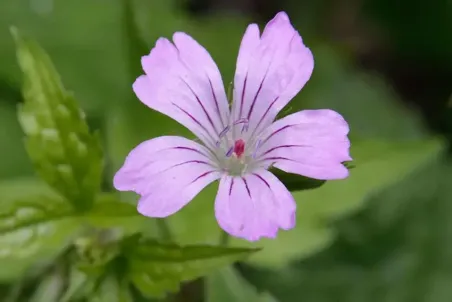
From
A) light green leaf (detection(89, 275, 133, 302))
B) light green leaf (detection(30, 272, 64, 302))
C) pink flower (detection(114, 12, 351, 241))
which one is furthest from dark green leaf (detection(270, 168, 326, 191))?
light green leaf (detection(30, 272, 64, 302))

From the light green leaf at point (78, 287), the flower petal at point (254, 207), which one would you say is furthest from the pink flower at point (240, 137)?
the light green leaf at point (78, 287)

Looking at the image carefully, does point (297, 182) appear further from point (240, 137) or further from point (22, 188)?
point (22, 188)

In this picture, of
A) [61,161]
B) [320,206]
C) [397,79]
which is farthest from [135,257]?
[397,79]

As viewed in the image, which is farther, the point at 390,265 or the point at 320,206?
the point at 390,265

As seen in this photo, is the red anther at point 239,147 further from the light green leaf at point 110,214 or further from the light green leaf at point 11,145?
the light green leaf at point 11,145

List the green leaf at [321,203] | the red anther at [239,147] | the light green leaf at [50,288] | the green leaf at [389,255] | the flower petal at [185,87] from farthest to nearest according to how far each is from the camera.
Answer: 1. the green leaf at [389,255]
2. the green leaf at [321,203]
3. the light green leaf at [50,288]
4. the red anther at [239,147]
5. the flower petal at [185,87]

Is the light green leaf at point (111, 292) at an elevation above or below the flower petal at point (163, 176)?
below

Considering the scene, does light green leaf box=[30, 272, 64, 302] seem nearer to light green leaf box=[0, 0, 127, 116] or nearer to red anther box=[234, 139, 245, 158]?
red anther box=[234, 139, 245, 158]

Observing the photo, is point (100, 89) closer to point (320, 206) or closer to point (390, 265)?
point (320, 206)
